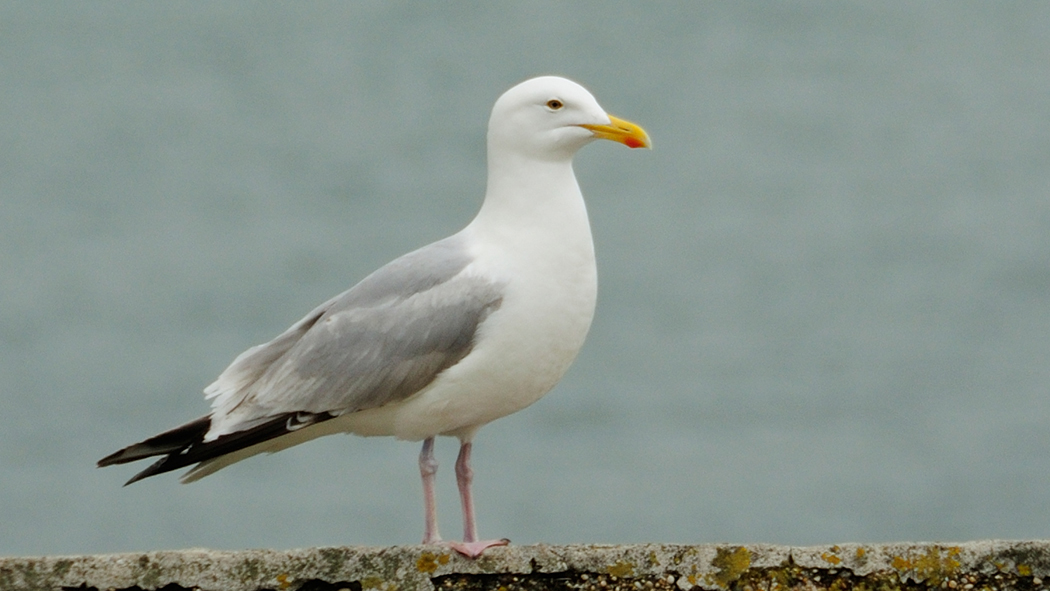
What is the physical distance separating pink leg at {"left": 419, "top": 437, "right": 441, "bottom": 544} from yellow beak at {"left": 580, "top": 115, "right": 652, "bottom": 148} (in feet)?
4.23

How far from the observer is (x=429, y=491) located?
5.01 metres

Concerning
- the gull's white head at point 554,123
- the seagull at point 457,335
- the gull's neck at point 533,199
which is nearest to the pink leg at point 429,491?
the seagull at point 457,335

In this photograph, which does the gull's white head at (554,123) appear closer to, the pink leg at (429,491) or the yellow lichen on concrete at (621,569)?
the pink leg at (429,491)

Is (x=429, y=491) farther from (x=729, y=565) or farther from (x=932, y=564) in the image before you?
(x=932, y=564)

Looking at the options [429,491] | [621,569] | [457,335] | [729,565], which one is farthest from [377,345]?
[729,565]

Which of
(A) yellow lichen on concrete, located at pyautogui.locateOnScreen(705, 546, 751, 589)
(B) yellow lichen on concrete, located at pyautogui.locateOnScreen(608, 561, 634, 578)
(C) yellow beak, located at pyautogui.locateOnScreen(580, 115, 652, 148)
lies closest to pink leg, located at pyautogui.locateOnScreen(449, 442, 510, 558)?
(B) yellow lichen on concrete, located at pyautogui.locateOnScreen(608, 561, 634, 578)

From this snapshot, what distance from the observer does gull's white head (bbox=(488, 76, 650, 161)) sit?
5.18 meters

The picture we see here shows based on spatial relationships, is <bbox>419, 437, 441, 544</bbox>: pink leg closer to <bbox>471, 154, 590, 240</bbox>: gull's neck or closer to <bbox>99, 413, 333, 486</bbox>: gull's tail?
<bbox>99, 413, 333, 486</bbox>: gull's tail

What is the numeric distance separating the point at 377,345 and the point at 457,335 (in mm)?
323

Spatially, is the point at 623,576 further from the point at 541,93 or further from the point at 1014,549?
the point at 541,93

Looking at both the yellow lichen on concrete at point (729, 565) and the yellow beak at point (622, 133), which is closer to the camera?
the yellow lichen on concrete at point (729, 565)

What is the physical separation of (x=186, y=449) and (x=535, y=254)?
1.45m

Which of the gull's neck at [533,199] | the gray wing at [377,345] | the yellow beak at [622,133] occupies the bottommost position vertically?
the gray wing at [377,345]

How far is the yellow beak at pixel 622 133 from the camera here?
5.18 m
